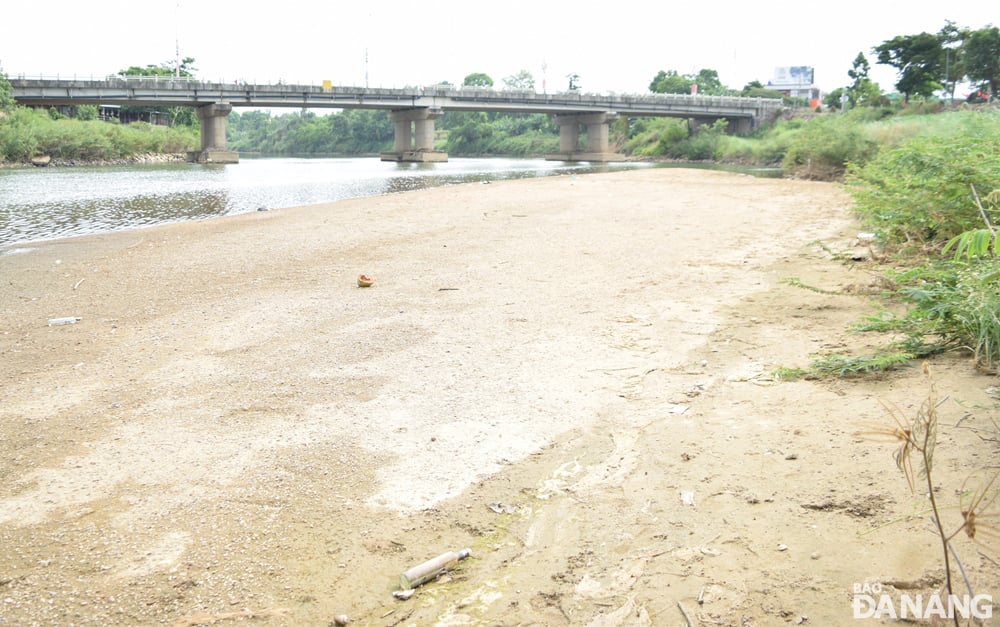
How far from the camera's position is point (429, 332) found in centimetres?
721

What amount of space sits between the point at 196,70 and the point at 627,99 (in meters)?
66.7

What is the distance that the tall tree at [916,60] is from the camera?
68.9 m

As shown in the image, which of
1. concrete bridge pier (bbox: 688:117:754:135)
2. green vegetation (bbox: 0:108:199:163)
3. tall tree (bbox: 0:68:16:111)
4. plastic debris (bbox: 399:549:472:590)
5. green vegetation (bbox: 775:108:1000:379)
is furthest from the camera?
concrete bridge pier (bbox: 688:117:754:135)

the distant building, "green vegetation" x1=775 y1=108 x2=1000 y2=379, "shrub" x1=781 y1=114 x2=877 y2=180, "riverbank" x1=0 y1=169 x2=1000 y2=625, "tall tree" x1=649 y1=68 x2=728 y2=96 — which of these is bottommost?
"riverbank" x1=0 y1=169 x2=1000 y2=625

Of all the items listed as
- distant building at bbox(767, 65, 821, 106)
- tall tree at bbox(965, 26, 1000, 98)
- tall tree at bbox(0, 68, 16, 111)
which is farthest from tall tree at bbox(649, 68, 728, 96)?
tall tree at bbox(0, 68, 16, 111)

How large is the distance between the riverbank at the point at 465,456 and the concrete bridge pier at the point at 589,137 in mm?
77483

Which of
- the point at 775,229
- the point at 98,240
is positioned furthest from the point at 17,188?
the point at 775,229

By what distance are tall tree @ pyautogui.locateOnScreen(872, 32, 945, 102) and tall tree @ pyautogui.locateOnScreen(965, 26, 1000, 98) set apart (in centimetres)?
393

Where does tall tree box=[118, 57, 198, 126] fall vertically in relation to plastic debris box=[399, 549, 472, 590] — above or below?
above

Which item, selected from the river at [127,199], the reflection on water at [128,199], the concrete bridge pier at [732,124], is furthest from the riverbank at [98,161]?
the concrete bridge pier at [732,124]

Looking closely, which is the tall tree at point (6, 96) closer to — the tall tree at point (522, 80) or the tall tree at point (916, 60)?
the tall tree at point (916, 60)

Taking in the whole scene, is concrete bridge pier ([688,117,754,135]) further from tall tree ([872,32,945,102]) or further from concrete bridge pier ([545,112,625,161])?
tall tree ([872,32,945,102])

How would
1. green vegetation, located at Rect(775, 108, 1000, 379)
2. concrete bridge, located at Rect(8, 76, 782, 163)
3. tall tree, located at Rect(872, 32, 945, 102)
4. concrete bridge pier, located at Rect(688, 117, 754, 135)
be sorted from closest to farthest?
1. green vegetation, located at Rect(775, 108, 1000, 379)
2. concrete bridge, located at Rect(8, 76, 782, 163)
3. tall tree, located at Rect(872, 32, 945, 102)
4. concrete bridge pier, located at Rect(688, 117, 754, 135)

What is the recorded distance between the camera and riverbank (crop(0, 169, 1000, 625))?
125 inches
